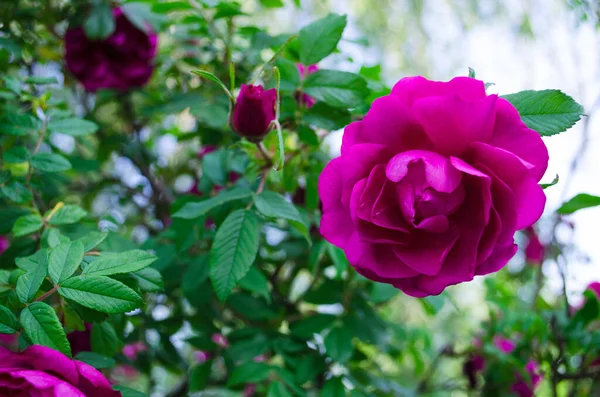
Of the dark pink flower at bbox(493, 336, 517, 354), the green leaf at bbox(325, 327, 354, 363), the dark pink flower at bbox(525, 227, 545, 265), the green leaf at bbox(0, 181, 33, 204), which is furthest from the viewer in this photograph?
the dark pink flower at bbox(525, 227, 545, 265)

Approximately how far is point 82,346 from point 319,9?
5.87 feet

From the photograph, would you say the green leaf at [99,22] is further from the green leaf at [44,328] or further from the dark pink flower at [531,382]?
the dark pink flower at [531,382]

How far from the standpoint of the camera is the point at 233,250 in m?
0.59

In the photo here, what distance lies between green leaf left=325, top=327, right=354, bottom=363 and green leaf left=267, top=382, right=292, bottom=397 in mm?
85

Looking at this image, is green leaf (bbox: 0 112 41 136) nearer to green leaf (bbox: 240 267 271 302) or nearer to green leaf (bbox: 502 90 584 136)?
green leaf (bbox: 240 267 271 302)

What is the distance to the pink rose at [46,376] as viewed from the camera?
1.46 feet

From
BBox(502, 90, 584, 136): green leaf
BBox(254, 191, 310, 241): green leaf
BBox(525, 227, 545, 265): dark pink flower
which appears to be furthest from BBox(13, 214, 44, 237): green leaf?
BBox(525, 227, 545, 265): dark pink flower

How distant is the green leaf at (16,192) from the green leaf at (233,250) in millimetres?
258

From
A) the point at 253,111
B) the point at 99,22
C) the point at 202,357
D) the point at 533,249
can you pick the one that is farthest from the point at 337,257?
the point at 202,357

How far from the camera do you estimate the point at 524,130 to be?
0.46m

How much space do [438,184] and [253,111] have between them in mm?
217

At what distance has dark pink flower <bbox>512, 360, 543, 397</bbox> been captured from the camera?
98 centimetres

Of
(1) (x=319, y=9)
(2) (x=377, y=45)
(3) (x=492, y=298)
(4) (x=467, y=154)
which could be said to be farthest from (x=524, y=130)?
(2) (x=377, y=45)

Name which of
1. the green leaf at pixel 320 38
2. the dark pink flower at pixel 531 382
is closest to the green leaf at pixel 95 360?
the green leaf at pixel 320 38
